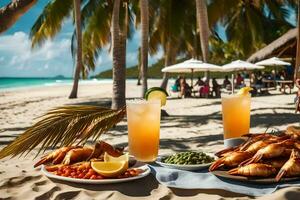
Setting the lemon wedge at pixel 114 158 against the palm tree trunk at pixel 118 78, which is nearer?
the lemon wedge at pixel 114 158

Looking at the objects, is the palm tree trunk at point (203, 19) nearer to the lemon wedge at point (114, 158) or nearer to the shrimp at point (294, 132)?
the shrimp at point (294, 132)

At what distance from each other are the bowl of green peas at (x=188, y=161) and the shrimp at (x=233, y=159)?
0.12 metres

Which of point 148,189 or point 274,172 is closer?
point 274,172

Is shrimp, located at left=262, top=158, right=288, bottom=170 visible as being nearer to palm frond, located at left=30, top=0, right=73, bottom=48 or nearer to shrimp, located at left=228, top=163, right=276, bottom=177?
shrimp, located at left=228, top=163, right=276, bottom=177

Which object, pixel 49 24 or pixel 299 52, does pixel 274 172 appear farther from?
pixel 49 24

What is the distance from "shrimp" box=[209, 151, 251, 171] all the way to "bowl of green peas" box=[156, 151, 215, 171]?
122 millimetres

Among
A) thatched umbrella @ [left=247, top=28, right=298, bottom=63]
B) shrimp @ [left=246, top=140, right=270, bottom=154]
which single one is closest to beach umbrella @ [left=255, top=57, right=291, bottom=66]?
thatched umbrella @ [left=247, top=28, right=298, bottom=63]

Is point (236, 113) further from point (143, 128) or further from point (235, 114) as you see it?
point (143, 128)

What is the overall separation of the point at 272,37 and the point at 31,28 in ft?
57.6

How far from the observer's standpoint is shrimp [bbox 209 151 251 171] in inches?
72.9

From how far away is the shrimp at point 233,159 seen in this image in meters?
1.85

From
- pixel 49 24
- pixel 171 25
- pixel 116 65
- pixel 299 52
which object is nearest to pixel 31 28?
pixel 49 24

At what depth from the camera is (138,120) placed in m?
2.15

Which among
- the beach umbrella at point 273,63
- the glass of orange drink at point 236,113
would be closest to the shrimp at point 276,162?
the glass of orange drink at point 236,113
